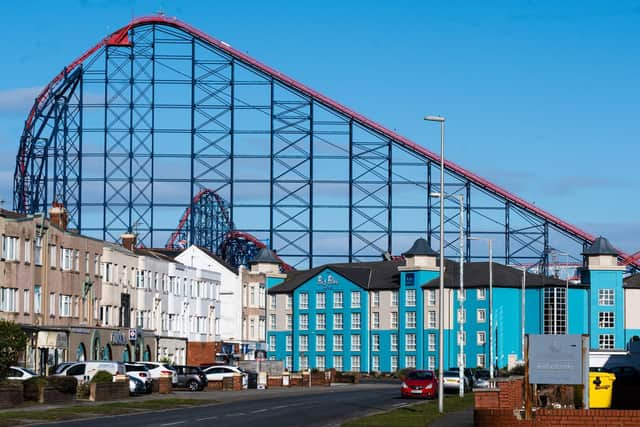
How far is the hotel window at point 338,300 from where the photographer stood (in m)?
133

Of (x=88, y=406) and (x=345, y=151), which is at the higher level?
(x=345, y=151)

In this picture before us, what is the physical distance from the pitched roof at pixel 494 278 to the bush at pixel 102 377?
226 feet

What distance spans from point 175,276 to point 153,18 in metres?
20.2

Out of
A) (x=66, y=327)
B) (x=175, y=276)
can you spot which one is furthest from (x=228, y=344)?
(x=66, y=327)

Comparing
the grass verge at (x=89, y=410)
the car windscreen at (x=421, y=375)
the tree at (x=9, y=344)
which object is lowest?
the grass verge at (x=89, y=410)

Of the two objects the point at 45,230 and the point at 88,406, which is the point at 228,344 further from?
the point at 88,406

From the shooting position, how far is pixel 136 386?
63.1 meters

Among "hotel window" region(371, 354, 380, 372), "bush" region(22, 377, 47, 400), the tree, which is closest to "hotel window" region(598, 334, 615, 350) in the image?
"hotel window" region(371, 354, 380, 372)

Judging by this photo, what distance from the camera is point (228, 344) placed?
387 ft

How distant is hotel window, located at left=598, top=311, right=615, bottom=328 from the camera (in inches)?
4892

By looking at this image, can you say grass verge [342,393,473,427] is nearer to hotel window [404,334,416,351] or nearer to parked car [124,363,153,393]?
parked car [124,363,153,393]

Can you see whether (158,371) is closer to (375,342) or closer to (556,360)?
(556,360)

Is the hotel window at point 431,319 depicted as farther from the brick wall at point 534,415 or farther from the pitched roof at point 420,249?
the brick wall at point 534,415

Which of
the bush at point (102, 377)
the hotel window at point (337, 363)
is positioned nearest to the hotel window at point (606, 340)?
the hotel window at point (337, 363)
